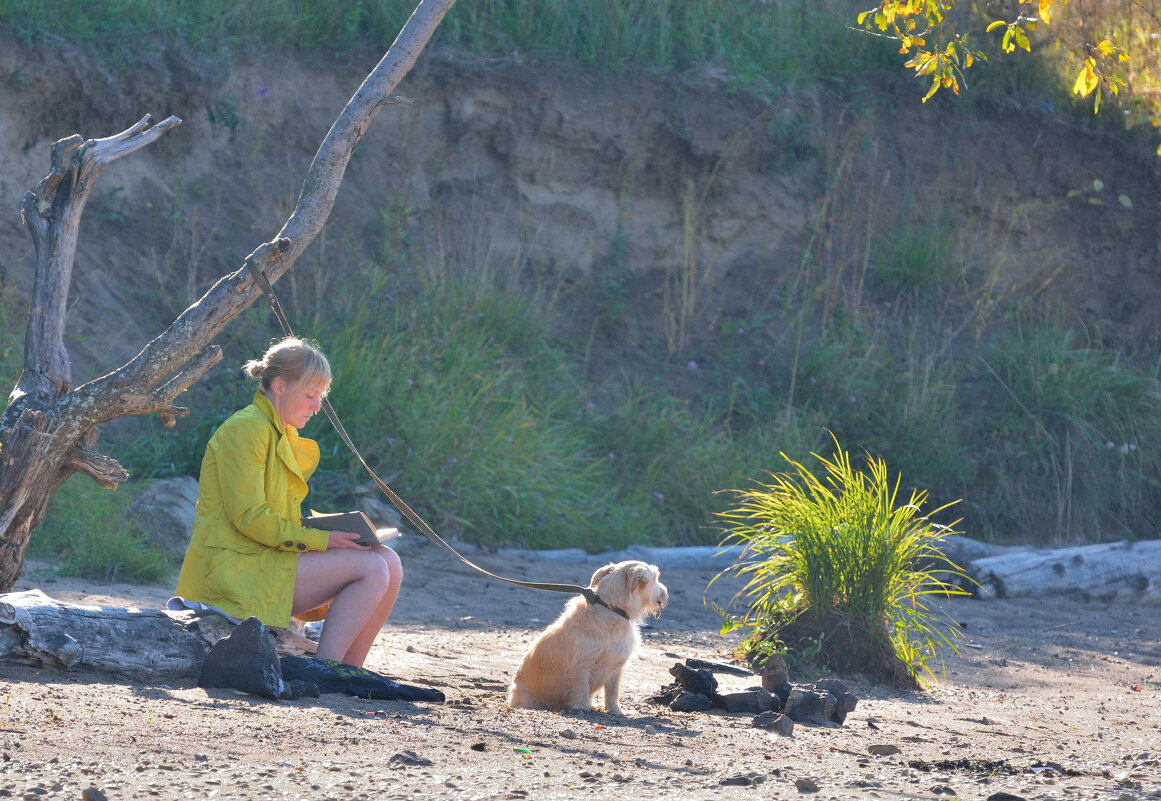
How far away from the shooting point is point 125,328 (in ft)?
32.5

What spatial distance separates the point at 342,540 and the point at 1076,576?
20.5 feet

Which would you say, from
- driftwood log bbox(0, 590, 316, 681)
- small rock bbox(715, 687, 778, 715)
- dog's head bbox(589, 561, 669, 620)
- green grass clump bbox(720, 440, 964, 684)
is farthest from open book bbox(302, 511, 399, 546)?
green grass clump bbox(720, 440, 964, 684)

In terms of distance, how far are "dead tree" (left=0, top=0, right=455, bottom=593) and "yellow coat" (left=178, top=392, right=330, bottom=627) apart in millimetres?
512

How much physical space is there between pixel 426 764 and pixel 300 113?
30.8 ft

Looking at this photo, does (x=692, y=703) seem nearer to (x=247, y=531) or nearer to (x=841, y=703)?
(x=841, y=703)

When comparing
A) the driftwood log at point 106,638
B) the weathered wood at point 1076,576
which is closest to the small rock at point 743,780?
the driftwood log at point 106,638

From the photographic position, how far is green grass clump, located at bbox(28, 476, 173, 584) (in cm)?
693

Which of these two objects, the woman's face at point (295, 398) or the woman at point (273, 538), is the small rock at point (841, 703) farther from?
the woman's face at point (295, 398)

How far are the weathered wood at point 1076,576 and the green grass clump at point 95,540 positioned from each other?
577cm

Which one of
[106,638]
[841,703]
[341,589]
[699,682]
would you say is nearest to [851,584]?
[841,703]

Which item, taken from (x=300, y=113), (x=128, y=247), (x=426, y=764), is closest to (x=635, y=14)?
(x=300, y=113)

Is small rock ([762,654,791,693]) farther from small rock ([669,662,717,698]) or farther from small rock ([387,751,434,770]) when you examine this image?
small rock ([387,751,434,770])

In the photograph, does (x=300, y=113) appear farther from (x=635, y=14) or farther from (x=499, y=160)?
(x=635, y=14)

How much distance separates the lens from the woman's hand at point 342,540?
15.4 feet
